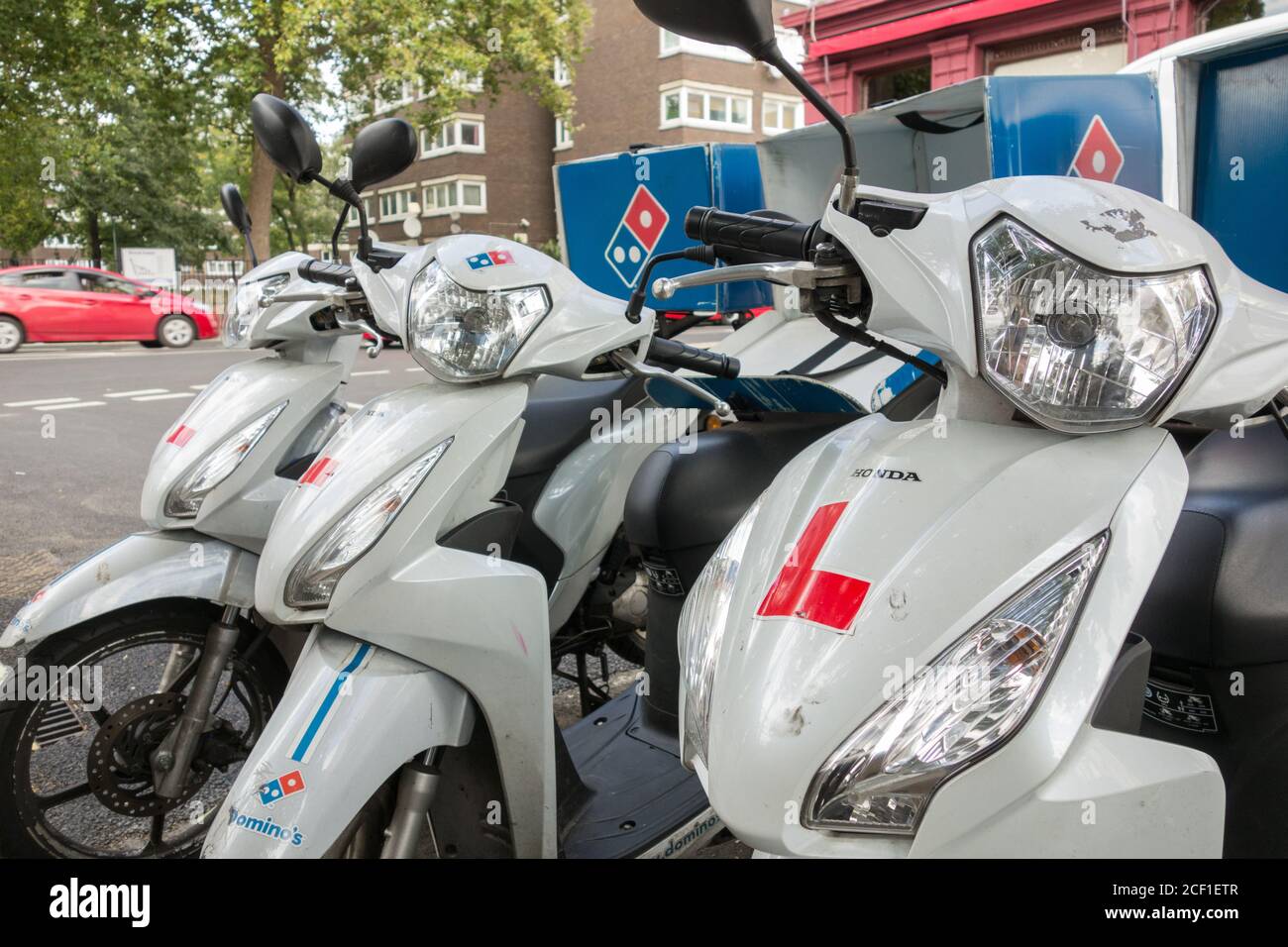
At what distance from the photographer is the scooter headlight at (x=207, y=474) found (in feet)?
8.73

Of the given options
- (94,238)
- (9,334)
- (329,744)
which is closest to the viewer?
(329,744)

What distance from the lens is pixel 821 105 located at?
1281 millimetres

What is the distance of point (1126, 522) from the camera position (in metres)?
1.20

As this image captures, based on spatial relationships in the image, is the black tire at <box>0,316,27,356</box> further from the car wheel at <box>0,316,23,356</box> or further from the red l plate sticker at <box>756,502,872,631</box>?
the red l plate sticker at <box>756,502,872,631</box>

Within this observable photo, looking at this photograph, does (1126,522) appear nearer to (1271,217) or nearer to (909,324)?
(909,324)

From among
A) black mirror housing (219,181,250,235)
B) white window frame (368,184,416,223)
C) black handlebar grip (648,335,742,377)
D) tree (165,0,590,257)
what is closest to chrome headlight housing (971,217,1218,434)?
black handlebar grip (648,335,742,377)

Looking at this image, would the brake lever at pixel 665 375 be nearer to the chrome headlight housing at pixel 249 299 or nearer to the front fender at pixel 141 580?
the front fender at pixel 141 580

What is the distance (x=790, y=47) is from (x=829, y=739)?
56.4ft

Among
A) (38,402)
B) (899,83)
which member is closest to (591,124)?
(899,83)

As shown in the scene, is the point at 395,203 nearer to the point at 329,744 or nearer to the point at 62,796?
the point at 62,796

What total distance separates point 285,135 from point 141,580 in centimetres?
108

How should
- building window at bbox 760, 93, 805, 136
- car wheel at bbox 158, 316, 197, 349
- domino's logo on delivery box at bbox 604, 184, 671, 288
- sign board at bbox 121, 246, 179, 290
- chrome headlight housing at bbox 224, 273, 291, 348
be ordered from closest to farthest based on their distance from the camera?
chrome headlight housing at bbox 224, 273, 291, 348 < domino's logo on delivery box at bbox 604, 184, 671, 288 < car wheel at bbox 158, 316, 197, 349 < sign board at bbox 121, 246, 179, 290 < building window at bbox 760, 93, 805, 136

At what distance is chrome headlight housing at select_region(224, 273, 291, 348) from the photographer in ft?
9.88

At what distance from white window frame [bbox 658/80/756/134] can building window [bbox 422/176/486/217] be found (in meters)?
9.44
